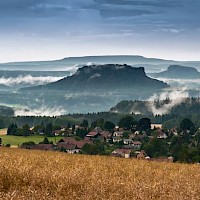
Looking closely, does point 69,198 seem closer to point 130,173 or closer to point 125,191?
point 125,191

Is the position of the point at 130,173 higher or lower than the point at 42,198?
lower

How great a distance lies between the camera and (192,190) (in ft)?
34.0

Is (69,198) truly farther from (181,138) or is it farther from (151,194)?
(181,138)

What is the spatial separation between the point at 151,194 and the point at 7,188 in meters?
3.76

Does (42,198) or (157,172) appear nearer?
(42,198)

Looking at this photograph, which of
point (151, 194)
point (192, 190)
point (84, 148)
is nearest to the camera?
→ point (151, 194)

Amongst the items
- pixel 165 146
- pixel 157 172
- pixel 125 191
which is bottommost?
pixel 165 146

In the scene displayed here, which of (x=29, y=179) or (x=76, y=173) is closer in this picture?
Result: (x=29, y=179)

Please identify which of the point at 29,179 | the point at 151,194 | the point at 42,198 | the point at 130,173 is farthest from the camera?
the point at 130,173

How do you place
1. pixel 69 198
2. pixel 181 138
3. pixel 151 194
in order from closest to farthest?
pixel 69 198 < pixel 151 194 < pixel 181 138

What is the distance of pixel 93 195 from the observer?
9.22 m

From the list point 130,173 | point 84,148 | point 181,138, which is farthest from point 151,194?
point 181,138

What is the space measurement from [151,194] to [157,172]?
5928 millimetres

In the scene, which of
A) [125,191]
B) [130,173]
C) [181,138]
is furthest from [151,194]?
[181,138]
